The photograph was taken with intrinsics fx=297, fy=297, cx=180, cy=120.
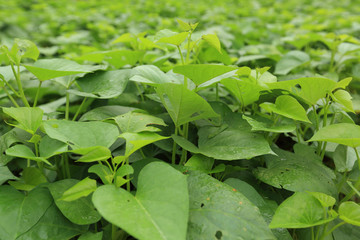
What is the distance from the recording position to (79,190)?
59 cm

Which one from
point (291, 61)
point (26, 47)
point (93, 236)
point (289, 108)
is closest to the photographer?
point (93, 236)

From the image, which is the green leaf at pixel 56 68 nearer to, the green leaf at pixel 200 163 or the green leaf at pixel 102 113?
the green leaf at pixel 102 113

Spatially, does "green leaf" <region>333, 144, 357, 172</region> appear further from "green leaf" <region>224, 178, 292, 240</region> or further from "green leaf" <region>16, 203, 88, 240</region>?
"green leaf" <region>16, 203, 88, 240</region>

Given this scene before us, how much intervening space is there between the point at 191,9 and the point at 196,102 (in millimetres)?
2871

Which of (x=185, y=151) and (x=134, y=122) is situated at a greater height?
(x=134, y=122)

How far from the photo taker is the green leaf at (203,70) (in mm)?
727

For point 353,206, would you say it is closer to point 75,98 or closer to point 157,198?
point 157,198

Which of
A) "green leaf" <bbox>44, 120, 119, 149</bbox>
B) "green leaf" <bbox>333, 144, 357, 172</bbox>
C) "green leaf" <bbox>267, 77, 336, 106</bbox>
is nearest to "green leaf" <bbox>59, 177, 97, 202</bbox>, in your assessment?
"green leaf" <bbox>44, 120, 119, 149</bbox>

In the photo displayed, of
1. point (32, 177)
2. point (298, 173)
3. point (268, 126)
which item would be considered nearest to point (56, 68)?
point (32, 177)

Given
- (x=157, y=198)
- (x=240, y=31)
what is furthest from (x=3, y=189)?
(x=240, y=31)

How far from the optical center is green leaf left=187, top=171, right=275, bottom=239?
0.59 metres

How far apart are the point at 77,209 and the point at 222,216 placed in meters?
0.33

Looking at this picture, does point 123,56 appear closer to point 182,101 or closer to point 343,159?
point 182,101

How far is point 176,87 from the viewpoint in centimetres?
71
